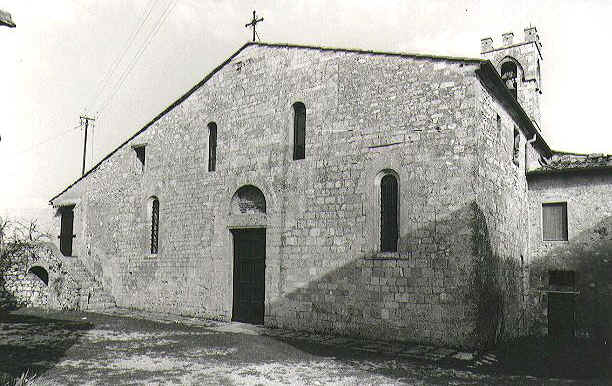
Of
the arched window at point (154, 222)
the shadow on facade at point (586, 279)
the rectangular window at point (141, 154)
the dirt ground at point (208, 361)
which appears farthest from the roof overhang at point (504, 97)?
the rectangular window at point (141, 154)

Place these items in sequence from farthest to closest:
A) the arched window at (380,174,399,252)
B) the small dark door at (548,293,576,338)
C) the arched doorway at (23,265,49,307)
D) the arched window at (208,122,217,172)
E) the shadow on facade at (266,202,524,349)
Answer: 1. the arched doorway at (23,265,49,307)
2. the arched window at (208,122,217,172)
3. the small dark door at (548,293,576,338)
4. the arched window at (380,174,399,252)
5. the shadow on facade at (266,202,524,349)

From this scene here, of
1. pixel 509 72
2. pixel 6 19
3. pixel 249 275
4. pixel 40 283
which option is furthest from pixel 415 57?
pixel 40 283

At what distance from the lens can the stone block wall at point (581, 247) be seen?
13211mm

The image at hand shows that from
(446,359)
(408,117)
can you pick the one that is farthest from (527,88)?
(446,359)

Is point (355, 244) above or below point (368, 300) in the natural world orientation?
above

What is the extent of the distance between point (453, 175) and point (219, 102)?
7.87 m

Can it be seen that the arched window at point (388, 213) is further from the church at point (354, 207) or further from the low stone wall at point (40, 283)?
the low stone wall at point (40, 283)

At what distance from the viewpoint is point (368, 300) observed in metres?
11.1

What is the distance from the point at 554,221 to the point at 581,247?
1.04 meters

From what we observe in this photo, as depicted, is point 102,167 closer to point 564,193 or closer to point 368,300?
point 368,300

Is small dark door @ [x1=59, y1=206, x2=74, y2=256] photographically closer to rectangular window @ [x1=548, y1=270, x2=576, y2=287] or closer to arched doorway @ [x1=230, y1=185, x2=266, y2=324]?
arched doorway @ [x1=230, y1=185, x2=266, y2=324]

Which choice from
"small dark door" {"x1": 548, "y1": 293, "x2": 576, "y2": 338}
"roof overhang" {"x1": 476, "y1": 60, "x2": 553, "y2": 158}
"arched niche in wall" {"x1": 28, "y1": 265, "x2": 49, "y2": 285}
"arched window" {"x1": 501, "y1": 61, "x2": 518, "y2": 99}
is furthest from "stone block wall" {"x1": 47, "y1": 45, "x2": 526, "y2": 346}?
"arched window" {"x1": 501, "y1": 61, "x2": 518, "y2": 99}

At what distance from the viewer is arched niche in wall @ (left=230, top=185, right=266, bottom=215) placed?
13617 mm

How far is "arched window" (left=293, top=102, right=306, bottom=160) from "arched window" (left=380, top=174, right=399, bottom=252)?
2642 millimetres
